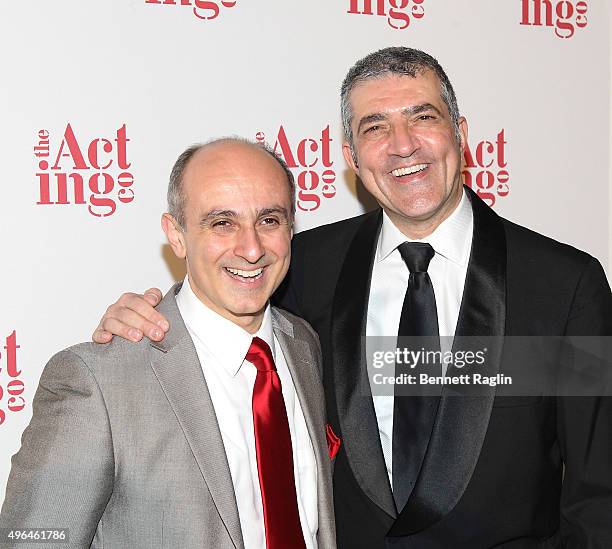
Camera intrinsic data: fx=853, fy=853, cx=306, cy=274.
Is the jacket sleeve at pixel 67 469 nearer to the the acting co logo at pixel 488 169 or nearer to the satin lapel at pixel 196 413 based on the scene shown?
the satin lapel at pixel 196 413

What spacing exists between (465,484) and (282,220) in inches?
29.2

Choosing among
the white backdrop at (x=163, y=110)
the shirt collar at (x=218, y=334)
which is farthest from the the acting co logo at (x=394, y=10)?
the shirt collar at (x=218, y=334)

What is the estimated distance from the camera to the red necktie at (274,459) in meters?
1.71

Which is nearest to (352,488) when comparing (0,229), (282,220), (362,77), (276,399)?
(276,399)

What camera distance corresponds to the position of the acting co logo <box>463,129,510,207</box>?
3.12 m

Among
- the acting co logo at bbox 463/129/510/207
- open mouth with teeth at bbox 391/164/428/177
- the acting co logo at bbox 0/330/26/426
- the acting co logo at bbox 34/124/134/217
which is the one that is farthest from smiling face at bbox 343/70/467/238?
the acting co logo at bbox 0/330/26/426

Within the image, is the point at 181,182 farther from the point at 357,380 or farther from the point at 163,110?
the point at 163,110

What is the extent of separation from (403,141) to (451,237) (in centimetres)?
27

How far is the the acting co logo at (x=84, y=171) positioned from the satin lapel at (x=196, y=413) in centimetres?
97

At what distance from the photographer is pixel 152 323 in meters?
1.76

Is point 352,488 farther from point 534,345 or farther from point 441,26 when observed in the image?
point 441,26

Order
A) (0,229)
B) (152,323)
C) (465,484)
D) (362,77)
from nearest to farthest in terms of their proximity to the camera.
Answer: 1. (152,323)
2. (465,484)
3. (362,77)
4. (0,229)

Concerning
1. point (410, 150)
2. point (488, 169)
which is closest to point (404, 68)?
point (410, 150)

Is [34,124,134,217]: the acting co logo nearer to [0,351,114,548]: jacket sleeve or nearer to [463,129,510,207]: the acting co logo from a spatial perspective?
[0,351,114,548]: jacket sleeve
